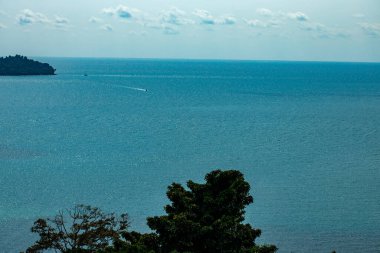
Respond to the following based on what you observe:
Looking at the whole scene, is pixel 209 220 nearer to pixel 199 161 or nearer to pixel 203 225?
pixel 203 225

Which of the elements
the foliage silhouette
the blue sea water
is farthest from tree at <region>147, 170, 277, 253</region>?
the blue sea water

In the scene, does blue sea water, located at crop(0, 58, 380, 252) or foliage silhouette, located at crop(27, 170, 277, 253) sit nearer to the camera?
foliage silhouette, located at crop(27, 170, 277, 253)

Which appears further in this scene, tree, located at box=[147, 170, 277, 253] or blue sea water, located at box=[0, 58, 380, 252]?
blue sea water, located at box=[0, 58, 380, 252]

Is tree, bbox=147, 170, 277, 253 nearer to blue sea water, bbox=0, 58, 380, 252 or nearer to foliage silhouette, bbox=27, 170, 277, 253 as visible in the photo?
foliage silhouette, bbox=27, 170, 277, 253

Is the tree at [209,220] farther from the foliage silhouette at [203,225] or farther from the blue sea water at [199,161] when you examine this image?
the blue sea water at [199,161]
